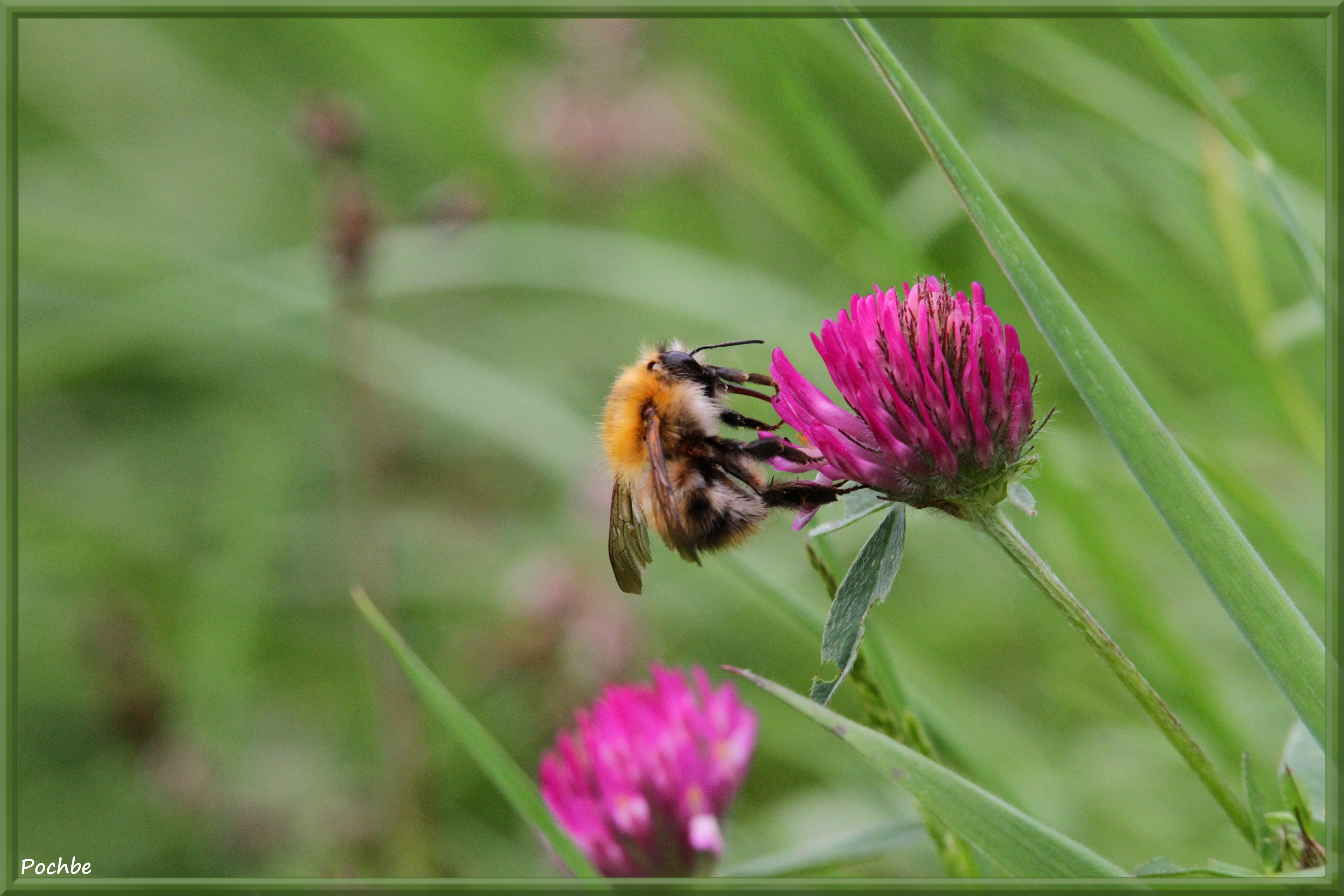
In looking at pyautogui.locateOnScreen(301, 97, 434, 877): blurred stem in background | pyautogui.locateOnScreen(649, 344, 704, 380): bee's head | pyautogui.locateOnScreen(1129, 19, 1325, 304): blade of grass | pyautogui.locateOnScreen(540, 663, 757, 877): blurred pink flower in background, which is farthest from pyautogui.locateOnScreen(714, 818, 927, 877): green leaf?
pyautogui.locateOnScreen(301, 97, 434, 877): blurred stem in background

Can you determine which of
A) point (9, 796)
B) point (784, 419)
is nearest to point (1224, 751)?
point (784, 419)

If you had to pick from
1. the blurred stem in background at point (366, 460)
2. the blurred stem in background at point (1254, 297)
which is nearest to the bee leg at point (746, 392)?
the blurred stem in background at point (1254, 297)

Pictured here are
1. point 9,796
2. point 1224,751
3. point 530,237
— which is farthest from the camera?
point 530,237

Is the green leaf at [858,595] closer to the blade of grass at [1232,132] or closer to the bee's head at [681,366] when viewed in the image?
the bee's head at [681,366]

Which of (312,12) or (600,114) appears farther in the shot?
(312,12)

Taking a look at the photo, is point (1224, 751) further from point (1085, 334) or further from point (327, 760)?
point (327, 760)

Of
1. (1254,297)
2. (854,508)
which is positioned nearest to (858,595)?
(854,508)
